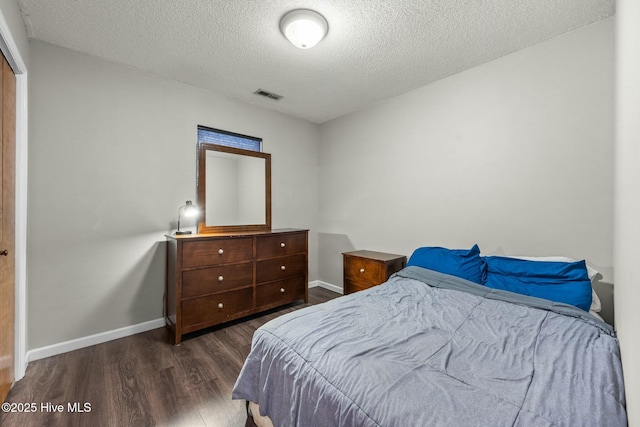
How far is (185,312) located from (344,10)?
2701mm

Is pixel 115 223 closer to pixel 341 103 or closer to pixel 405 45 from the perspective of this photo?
pixel 341 103

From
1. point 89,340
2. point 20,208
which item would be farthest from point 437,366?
point 89,340

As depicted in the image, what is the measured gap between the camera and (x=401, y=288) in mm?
2105

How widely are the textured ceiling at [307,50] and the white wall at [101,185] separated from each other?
23 cm

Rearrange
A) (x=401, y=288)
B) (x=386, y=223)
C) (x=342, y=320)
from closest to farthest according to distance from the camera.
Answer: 1. (x=342, y=320)
2. (x=401, y=288)
3. (x=386, y=223)

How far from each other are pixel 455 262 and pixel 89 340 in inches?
127

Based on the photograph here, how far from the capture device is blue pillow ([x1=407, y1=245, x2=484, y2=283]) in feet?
7.27

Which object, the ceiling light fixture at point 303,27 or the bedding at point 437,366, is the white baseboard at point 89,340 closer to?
the bedding at point 437,366

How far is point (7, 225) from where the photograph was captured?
1638 mm

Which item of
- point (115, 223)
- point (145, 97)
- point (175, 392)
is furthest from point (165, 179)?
point (175, 392)

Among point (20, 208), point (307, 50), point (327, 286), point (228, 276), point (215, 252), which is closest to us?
point (20, 208)

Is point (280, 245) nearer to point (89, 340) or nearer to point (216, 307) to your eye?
point (216, 307)

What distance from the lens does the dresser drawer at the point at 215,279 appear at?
2.41 m

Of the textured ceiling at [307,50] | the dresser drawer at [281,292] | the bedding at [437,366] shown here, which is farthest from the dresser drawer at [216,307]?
the textured ceiling at [307,50]
